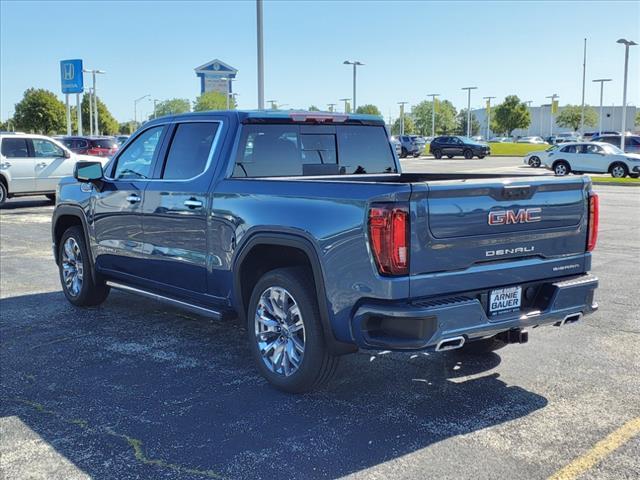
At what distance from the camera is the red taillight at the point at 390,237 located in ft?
12.8

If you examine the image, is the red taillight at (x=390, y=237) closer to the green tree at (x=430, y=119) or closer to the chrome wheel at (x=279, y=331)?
the chrome wheel at (x=279, y=331)

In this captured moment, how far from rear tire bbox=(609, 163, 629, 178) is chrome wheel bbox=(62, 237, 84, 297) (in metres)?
27.0

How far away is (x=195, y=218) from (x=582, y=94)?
204ft

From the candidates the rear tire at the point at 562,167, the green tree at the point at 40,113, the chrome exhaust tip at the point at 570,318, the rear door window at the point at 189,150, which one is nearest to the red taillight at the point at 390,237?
the chrome exhaust tip at the point at 570,318

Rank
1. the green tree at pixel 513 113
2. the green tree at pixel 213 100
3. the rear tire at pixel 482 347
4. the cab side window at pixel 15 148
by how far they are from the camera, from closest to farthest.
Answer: the rear tire at pixel 482 347
the cab side window at pixel 15 148
the green tree at pixel 213 100
the green tree at pixel 513 113

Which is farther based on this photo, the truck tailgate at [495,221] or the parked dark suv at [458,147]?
the parked dark suv at [458,147]

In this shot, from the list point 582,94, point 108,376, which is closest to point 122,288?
point 108,376

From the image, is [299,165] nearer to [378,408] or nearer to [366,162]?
[366,162]

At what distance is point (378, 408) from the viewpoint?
452 centimetres

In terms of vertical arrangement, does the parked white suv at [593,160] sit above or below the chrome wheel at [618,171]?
above

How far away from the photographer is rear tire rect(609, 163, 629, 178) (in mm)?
29688

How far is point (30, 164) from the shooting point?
60.2 ft

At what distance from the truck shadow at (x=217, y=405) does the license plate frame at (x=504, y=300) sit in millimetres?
637

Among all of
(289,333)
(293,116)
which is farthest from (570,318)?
(293,116)
